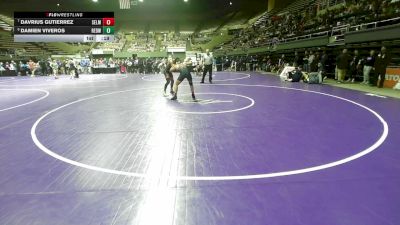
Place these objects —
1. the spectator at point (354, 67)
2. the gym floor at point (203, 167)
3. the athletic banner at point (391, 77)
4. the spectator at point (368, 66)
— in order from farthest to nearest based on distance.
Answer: the spectator at point (354, 67) → the spectator at point (368, 66) → the athletic banner at point (391, 77) → the gym floor at point (203, 167)

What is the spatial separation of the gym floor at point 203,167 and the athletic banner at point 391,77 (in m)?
4.77

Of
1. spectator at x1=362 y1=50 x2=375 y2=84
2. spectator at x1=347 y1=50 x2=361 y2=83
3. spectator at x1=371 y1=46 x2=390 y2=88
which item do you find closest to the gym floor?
spectator at x1=371 y1=46 x2=390 y2=88

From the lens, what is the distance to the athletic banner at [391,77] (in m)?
13.4

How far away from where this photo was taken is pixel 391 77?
13.8 meters

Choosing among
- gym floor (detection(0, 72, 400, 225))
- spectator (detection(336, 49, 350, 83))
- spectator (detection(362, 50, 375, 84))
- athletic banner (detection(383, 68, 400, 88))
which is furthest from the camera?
spectator (detection(336, 49, 350, 83))

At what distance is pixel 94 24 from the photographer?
53.9 ft

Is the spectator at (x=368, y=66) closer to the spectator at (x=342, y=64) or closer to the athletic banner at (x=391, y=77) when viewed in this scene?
the athletic banner at (x=391, y=77)
